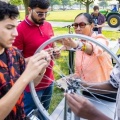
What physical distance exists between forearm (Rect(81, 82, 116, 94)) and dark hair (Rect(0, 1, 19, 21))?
74 centimetres

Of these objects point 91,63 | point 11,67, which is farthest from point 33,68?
point 91,63

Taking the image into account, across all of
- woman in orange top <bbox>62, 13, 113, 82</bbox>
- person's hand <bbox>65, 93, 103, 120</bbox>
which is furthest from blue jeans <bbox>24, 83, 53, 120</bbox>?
person's hand <bbox>65, 93, 103, 120</bbox>

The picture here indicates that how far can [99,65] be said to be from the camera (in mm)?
2309

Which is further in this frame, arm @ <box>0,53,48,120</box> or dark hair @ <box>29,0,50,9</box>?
dark hair @ <box>29,0,50,9</box>

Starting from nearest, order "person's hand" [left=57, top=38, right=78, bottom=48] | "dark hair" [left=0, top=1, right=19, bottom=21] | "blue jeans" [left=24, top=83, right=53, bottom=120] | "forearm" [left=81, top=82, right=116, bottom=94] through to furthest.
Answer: "dark hair" [left=0, top=1, right=19, bottom=21]
"person's hand" [left=57, top=38, right=78, bottom=48]
"forearm" [left=81, top=82, right=116, bottom=94]
"blue jeans" [left=24, top=83, right=53, bottom=120]

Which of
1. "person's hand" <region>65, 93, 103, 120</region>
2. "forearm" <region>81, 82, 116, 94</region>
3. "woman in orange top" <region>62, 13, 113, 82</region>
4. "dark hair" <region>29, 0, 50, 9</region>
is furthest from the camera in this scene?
"dark hair" <region>29, 0, 50, 9</region>

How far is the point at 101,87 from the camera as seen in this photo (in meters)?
2.09

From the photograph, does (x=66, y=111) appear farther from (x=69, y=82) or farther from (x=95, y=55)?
(x=95, y=55)

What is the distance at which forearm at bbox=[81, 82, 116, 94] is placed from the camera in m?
2.05

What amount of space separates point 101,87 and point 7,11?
0.92m

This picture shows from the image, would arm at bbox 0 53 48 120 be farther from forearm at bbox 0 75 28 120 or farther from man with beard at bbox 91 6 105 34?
man with beard at bbox 91 6 105 34

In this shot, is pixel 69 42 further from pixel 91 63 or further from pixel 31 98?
pixel 31 98

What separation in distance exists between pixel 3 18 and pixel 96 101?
3.38 feet

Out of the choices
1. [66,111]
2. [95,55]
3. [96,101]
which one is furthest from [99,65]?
[66,111]
